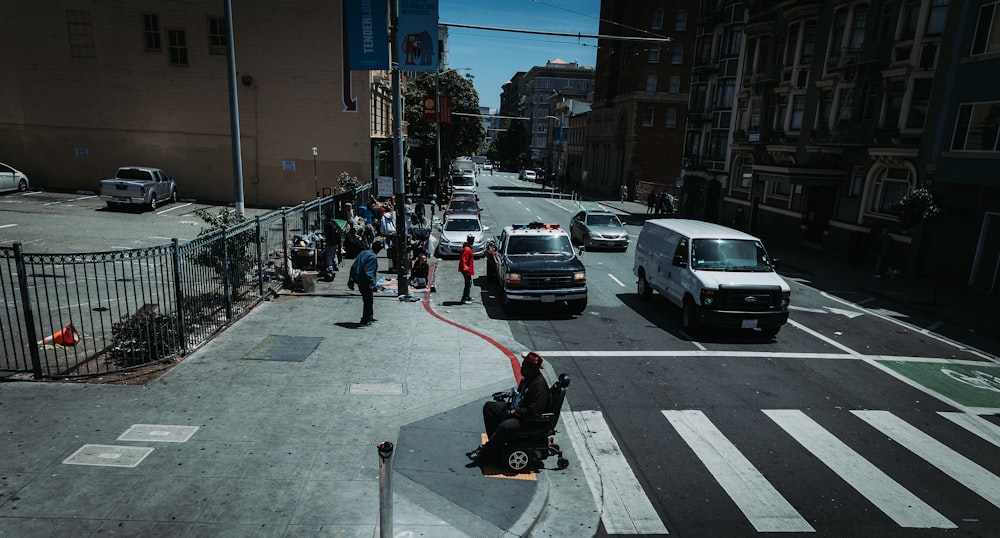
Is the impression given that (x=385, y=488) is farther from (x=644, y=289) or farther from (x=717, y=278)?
(x=644, y=289)

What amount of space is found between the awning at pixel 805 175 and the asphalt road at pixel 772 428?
15508 mm

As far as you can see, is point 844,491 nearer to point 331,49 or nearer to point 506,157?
point 331,49

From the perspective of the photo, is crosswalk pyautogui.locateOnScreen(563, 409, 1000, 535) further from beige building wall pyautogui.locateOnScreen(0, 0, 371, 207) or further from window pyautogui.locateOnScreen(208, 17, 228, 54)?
window pyautogui.locateOnScreen(208, 17, 228, 54)

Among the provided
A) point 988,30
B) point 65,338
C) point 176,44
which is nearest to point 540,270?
point 65,338

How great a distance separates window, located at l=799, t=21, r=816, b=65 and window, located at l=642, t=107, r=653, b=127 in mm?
28269

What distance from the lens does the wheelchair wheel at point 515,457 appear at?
21.6 ft

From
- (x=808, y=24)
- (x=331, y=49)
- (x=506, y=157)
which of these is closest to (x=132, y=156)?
(x=331, y=49)

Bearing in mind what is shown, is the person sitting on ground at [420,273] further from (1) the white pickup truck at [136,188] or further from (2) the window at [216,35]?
(2) the window at [216,35]

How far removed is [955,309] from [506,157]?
4520 inches

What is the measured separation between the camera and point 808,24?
2942 cm

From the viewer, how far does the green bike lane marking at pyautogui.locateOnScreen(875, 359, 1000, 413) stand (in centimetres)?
986

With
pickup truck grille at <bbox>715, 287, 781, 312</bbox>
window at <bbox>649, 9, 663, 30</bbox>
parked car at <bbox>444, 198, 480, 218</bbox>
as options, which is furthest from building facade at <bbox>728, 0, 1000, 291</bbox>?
window at <bbox>649, 9, 663, 30</bbox>

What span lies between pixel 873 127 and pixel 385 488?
90.4 ft

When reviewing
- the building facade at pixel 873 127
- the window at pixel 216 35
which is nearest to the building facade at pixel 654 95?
the building facade at pixel 873 127
